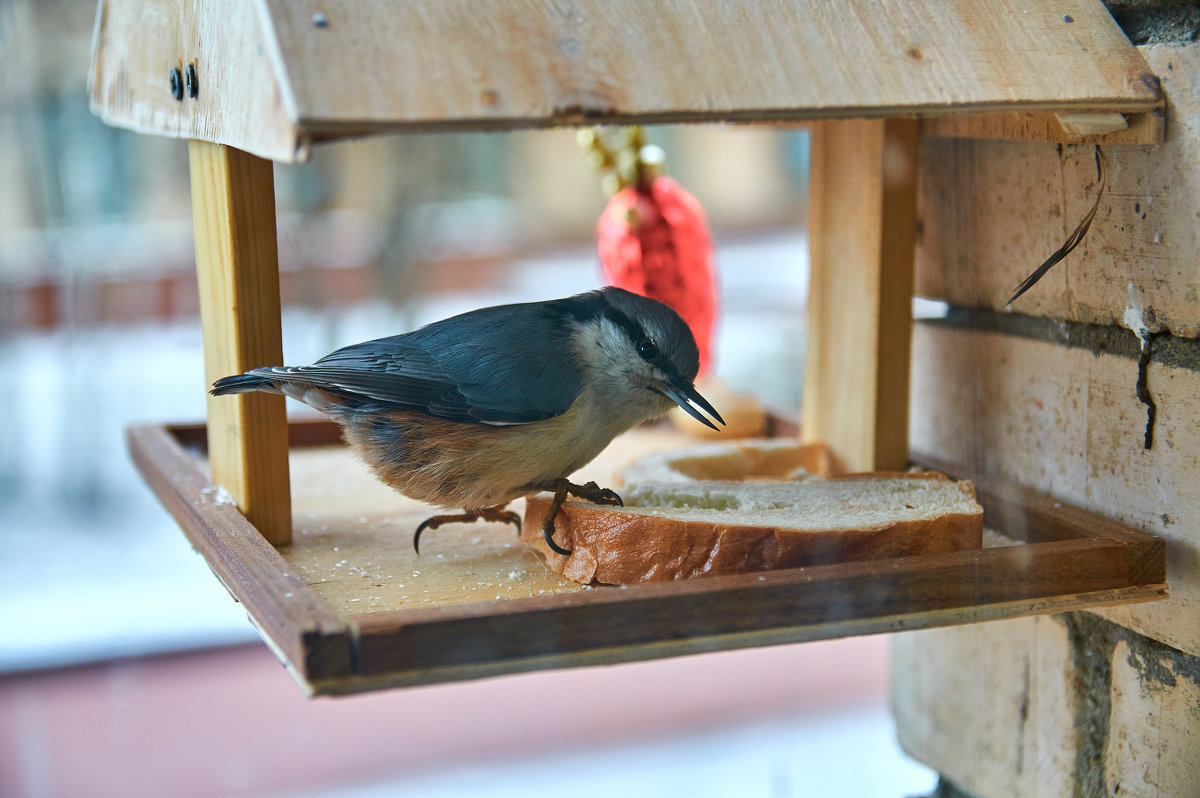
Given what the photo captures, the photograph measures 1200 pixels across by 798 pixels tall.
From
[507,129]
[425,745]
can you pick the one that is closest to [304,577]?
[507,129]

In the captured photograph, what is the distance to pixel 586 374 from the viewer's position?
1.48 meters

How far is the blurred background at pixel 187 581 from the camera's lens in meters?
3.36

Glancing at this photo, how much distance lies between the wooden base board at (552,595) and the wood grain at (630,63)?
45 centimetres

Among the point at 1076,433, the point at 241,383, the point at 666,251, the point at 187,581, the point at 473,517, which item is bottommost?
the point at 187,581

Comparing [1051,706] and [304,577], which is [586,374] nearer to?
[304,577]

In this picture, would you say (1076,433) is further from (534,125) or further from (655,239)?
(655,239)

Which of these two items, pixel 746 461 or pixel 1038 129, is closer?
pixel 1038 129

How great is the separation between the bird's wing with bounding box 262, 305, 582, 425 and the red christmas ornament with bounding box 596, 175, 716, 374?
2.78ft

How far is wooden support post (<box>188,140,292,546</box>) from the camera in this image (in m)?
1.50

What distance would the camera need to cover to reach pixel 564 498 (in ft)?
4.77

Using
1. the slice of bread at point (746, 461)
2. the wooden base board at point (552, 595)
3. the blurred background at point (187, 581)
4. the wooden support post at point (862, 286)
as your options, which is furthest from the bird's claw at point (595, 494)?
Answer: the blurred background at point (187, 581)

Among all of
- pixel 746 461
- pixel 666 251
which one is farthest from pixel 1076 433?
pixel 666 251

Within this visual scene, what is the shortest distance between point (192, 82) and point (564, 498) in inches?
26.8

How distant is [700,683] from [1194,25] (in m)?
3.04
